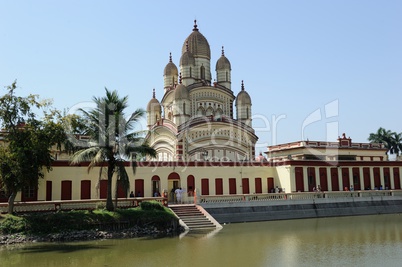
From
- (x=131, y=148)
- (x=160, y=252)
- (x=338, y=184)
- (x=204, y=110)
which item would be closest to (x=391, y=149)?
(x=338, y=184)

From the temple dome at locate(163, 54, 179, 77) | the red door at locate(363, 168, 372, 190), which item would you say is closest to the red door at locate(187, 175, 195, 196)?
the temple dome at locate(163, 54, 179, 77)

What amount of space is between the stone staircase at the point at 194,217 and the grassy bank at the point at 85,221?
1.40 metres

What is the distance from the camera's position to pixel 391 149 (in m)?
58.9

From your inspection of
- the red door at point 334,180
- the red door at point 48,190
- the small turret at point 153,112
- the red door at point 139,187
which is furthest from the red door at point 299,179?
the red door at point 48,190

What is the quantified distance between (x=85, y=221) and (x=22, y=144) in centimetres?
540

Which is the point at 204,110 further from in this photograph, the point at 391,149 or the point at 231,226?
the point at 391,149

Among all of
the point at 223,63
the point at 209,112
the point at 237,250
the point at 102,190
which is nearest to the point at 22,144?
the point at 102,190

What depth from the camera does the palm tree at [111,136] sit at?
78.7 feet

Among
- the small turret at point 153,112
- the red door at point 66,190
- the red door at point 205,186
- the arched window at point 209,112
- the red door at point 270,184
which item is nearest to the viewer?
the red door at point 66,190

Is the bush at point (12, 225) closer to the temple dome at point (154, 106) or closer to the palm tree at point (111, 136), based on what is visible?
the palm tree at point (111, 136)

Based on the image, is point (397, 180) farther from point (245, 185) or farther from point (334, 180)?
point (245, 185)

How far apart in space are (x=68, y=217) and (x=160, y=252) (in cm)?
740

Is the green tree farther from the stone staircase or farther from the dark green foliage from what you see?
the stone staircase

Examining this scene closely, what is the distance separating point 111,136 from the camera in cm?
2411
